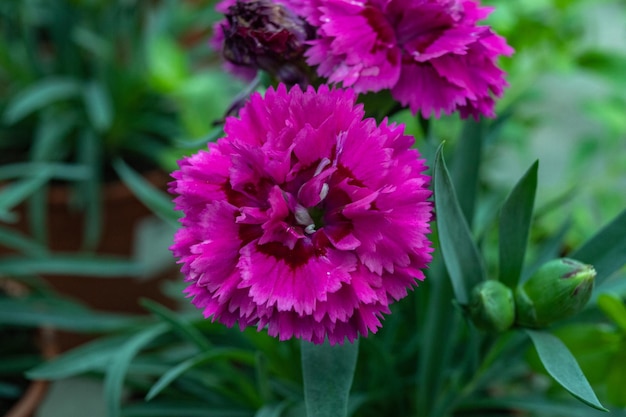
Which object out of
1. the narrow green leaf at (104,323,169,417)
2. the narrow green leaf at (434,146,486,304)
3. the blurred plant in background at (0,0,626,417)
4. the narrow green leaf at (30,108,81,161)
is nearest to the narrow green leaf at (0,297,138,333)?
the blurred plant in background at (0,0,626,417)

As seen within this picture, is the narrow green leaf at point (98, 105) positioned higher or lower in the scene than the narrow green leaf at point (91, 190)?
higher

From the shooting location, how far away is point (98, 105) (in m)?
0.93

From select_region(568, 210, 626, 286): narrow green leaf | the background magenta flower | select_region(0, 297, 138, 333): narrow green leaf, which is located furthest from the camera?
select_region(0, 297, 138, 333): narrow green leaf

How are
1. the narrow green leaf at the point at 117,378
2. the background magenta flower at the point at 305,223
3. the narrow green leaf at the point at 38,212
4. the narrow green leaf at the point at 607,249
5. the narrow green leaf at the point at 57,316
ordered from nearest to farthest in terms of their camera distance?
the background magenta flower at the point at 305,223 < the narrow green leaf at the point at 607,249 < the narrow green leaf at the point at 117,378 < the narrow green leaf at the point at 57,316 < the narrow green leaf at the point at 38,212

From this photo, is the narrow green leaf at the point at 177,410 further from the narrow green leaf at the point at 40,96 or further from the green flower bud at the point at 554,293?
the narrow green leaf at the point at 40,96

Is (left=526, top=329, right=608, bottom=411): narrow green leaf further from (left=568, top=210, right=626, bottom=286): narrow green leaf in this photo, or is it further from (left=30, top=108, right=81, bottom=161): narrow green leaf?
(left=30, top=108, right=81, bottom=161): narrow green leaf

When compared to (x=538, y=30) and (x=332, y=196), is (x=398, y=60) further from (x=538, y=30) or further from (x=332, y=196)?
(x=538, y=30)

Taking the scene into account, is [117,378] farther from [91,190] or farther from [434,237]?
[91,190]

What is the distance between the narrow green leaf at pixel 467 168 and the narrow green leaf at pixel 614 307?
0.10 m

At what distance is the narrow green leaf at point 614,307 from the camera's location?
1.47ft

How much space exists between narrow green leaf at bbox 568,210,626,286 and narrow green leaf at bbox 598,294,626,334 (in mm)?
24

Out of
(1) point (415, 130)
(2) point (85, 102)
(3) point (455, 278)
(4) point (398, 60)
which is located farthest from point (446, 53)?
(2) point (85, 102)

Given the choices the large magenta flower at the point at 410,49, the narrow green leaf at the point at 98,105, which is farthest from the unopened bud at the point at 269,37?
the narrow green leaf at the point at 98,105

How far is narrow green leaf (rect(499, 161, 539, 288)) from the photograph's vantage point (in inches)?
15.8
